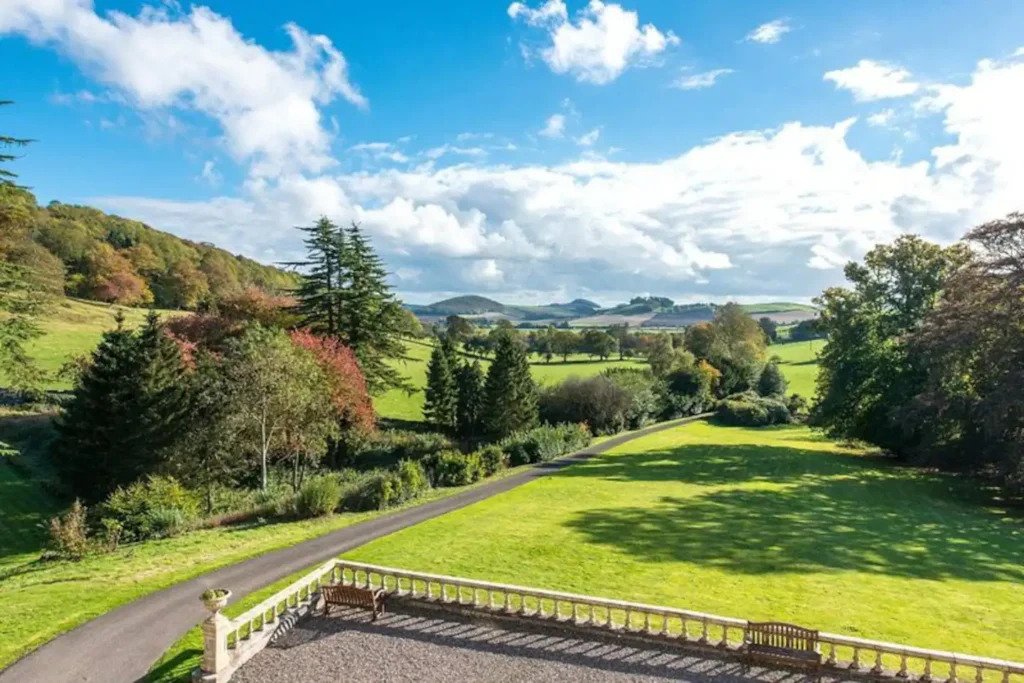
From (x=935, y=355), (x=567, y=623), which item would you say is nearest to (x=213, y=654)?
(x=567, y=623)

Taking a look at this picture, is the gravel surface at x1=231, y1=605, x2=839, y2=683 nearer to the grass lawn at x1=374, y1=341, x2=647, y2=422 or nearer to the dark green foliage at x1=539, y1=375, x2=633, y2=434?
the grass lawn at x1=374, y1=341, x2=647, y2=422

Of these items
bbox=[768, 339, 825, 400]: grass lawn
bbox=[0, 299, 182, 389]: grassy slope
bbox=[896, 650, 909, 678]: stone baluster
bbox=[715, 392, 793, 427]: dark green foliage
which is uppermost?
bbox=[0, 299, 182, 389]: grassy slope

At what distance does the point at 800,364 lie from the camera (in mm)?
113375

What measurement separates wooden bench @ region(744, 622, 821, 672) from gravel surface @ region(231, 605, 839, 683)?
0.26 metres

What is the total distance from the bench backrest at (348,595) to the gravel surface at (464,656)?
0.45 metres

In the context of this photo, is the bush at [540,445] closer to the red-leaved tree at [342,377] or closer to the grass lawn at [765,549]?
the grass lawn at [765,549]

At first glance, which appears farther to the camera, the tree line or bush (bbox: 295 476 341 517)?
the tree line

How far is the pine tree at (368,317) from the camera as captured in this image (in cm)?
4559

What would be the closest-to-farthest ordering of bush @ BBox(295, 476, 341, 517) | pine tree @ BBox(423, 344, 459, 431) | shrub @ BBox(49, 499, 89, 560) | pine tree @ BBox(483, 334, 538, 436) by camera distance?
shrub @ BBox(49, 499, 89, 560) → bush @ BBox(295, 476, 341, 517) → pine tree @ BBox(483, 334, 538, 436) → pine tree @ BBox(423, 344, 459, 431)

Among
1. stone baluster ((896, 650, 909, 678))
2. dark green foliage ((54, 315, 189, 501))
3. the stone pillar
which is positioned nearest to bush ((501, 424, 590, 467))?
dark green foliage ((54, 315, 189, 501))

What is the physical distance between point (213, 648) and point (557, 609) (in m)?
7.15

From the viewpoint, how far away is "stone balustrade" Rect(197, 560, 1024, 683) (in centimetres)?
1145

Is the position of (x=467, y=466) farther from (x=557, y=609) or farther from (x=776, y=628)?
(x=776, y=628)

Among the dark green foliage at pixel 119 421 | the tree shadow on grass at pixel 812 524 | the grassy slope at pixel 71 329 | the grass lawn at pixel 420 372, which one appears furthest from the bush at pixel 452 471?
the grassy slope at pixel 71 329
